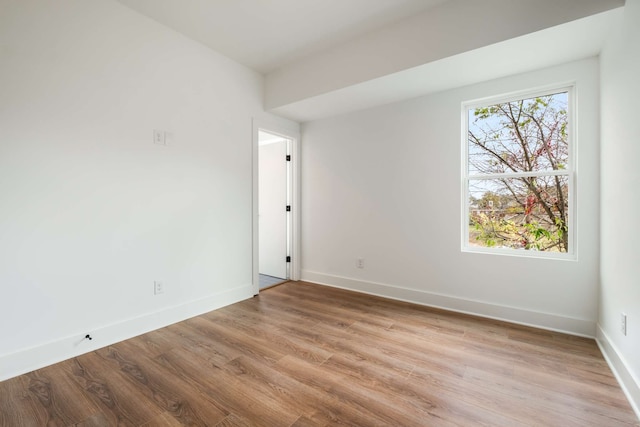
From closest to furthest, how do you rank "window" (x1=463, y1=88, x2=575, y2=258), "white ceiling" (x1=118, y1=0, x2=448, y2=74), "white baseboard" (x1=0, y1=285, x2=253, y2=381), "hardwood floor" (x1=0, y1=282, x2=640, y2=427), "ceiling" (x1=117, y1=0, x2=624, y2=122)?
"hardwood floor" (x1=0, y1=282, x2=640, y2=427), "white baseboard" (x1=0, y1=285, x2=253, y2=381), "ceiling" (x1=117, y1=0, x2=624, y2=122), "white ceiling" (x1=118, y1=0, x2=448, y2=74), "window" (x1=463, y1=88, x2=575, y2=258)

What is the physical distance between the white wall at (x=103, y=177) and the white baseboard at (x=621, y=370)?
3245 millimetres

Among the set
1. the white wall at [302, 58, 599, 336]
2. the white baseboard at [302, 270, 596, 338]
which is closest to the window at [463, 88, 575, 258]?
the white wall at [302, 58, 599, 336]

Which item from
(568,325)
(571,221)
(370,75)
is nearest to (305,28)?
(370,75)

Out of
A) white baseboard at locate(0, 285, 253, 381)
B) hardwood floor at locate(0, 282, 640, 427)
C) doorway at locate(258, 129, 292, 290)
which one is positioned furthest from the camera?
doorway at locate(258, 129, 292, 290)

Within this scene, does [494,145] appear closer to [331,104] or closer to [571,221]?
[571,221]

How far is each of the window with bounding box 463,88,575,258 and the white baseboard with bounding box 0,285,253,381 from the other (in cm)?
286

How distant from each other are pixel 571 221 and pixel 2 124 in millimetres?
Answer: 4356

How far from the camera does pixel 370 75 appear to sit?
2.76m

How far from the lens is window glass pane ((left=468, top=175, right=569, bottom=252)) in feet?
8.55

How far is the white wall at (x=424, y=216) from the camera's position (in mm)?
2408

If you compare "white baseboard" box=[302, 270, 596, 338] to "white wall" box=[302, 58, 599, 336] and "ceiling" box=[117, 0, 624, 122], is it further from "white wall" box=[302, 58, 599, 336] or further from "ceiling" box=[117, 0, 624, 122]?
"ceiling" box=[117, 0, 624, 122]

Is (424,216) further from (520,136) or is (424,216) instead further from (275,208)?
(275,208)

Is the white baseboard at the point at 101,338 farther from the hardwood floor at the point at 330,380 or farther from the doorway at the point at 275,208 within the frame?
the doorway at the point at 275,208

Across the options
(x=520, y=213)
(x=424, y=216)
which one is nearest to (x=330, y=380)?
(x=424, y=216)
